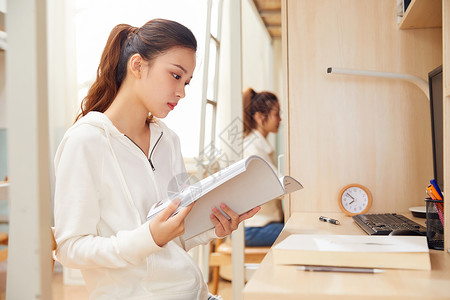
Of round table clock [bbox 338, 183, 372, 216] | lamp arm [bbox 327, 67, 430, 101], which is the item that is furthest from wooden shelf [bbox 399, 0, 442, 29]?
round table clock [bbox 338, 183, 372, 216]

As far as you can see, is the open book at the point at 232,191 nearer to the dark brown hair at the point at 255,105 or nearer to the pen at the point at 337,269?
the pen at the point at 337,269

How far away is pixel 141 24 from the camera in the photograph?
2.86 m

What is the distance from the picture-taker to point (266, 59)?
13.2 ft

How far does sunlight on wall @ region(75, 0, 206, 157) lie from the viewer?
2.83 m

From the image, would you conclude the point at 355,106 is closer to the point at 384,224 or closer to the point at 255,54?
the point at 384,224

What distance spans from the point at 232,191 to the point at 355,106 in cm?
84

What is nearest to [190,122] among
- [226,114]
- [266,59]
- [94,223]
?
[226,114]

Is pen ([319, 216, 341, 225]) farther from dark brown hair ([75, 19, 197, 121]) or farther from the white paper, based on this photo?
dark brown hair ([75, 19, 197, 121])

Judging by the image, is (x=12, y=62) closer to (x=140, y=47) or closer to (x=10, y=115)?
(x=10, y=115)

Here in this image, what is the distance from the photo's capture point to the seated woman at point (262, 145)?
2445 millimetres

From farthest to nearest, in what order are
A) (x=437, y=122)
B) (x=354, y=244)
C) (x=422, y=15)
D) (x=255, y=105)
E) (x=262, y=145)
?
1. (x=255, y=105)
2. (x=262, y=145)
3. (x=422, y=15)
4. (x=437, y=122)
5. (x=354, y=244)

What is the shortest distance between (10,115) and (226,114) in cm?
280

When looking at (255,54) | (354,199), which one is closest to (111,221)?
(354,199)

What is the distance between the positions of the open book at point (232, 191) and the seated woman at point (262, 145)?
4.88 feet
